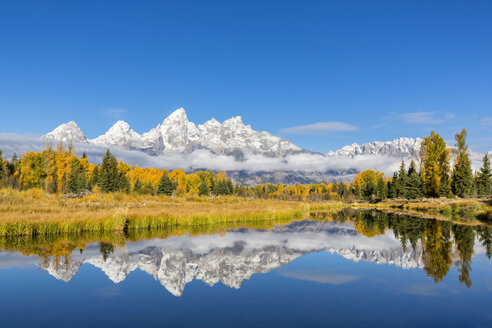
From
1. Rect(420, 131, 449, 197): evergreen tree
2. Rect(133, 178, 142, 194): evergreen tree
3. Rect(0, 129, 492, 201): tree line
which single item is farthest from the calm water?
Rect(133, 178, 142, 194): evergreen tree

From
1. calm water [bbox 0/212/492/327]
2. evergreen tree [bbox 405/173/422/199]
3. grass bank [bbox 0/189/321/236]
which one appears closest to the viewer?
calm water [bbox 0/212/492/327]

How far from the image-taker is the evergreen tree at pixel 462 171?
222 feet

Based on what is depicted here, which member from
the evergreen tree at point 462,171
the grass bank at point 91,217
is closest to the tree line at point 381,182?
the evergreen tree at point 462,171

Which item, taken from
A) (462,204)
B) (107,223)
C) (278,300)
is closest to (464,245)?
(278,300)

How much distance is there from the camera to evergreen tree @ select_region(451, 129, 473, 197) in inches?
2662

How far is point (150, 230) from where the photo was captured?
A: 31.0 meters

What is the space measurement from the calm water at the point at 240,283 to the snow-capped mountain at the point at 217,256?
2.9 inches

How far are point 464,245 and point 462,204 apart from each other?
39413 millimetres

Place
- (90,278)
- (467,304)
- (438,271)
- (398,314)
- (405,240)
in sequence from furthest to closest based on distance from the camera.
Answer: (405,240) < (438,271) < (90,278) < (467,304) < (398,314)

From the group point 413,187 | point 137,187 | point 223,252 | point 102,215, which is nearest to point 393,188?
point 413,187

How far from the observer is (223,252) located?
21531mm

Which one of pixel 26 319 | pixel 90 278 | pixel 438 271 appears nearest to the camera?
pixel 26 319

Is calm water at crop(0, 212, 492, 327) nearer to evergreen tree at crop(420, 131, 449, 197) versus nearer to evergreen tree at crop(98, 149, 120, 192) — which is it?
→ evergreen tree at crop(420, 131, 449, 197)

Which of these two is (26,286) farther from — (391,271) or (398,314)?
(391,271)
